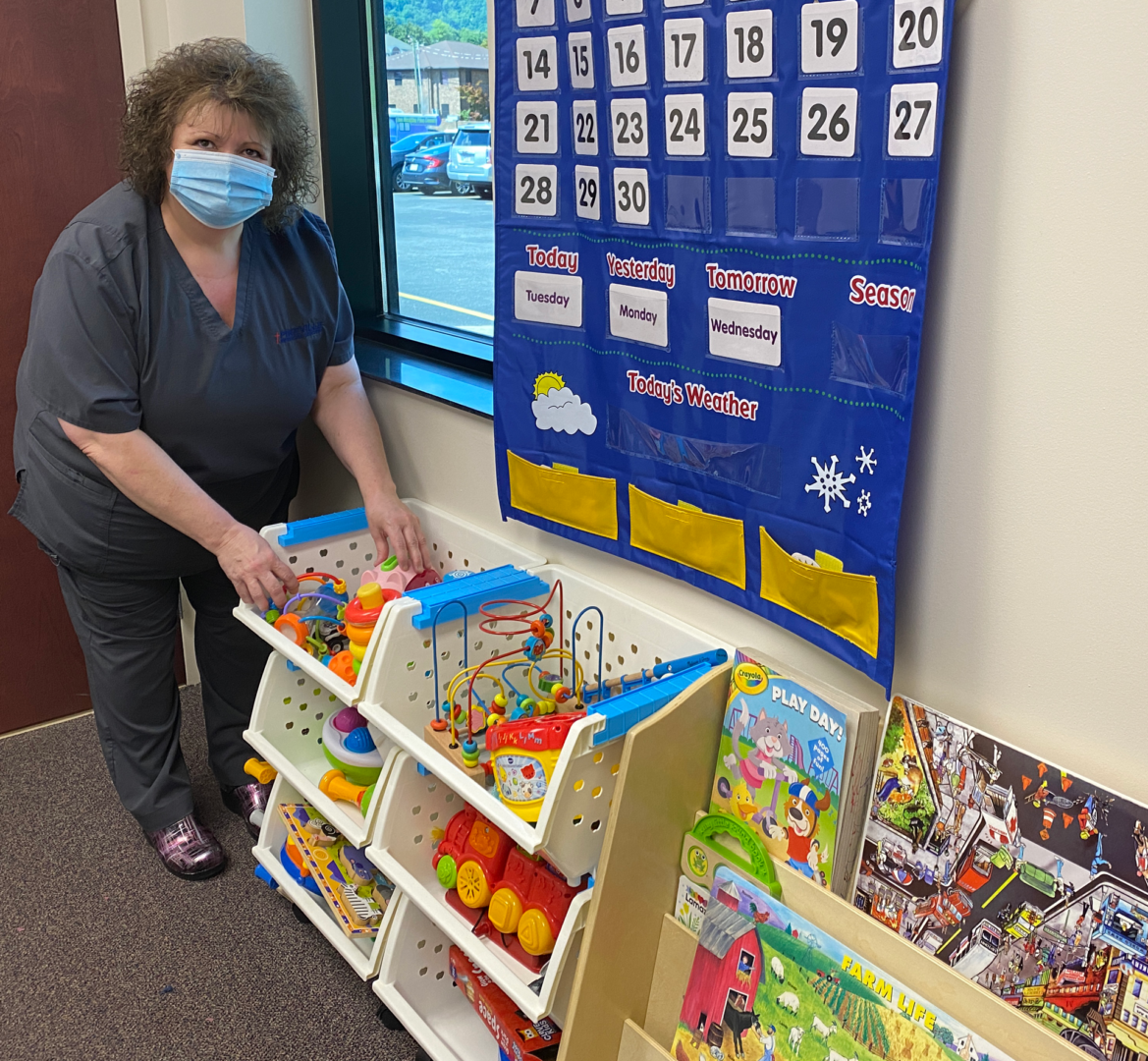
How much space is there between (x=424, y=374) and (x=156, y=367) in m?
0.49

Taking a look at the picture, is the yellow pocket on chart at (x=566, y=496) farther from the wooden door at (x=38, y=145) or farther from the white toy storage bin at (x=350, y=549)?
the wooden door at (x=38, y=145)

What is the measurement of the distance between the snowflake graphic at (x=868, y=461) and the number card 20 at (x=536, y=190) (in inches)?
22.6

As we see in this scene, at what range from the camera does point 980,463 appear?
3.59 ft

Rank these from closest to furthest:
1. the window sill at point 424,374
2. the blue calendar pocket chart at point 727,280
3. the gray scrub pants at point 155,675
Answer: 1. the blue calendar pocket chart at point 727,280
2. the window sill at point 424,374
3. the gray scrub pants at point 155,675

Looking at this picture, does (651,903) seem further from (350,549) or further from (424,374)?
(424,374)

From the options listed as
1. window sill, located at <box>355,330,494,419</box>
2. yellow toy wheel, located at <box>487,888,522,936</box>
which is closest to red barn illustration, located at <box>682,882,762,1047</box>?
yellow toy wheel, located at <box>487,888,522,936</box>

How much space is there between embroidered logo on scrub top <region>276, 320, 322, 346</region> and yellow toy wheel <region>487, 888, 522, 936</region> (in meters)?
1.03

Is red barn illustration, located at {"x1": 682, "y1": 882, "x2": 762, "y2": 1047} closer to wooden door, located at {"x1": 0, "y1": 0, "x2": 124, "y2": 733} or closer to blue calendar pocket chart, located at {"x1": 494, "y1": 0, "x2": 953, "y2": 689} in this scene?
blue calendar pocket chart, located at {"x1": 494, "y1": 0, "x2": 953, "y2": 689}

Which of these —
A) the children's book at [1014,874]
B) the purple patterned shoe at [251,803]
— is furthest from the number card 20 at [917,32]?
the purple patterned shoe at [251,803]

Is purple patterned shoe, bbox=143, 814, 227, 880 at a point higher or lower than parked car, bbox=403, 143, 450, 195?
lower

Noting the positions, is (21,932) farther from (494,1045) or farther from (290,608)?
(494,1045)

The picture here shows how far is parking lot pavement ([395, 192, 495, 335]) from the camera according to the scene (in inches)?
85.5

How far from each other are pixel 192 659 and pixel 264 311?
4.27 ft

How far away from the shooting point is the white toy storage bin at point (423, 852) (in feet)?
4.57
